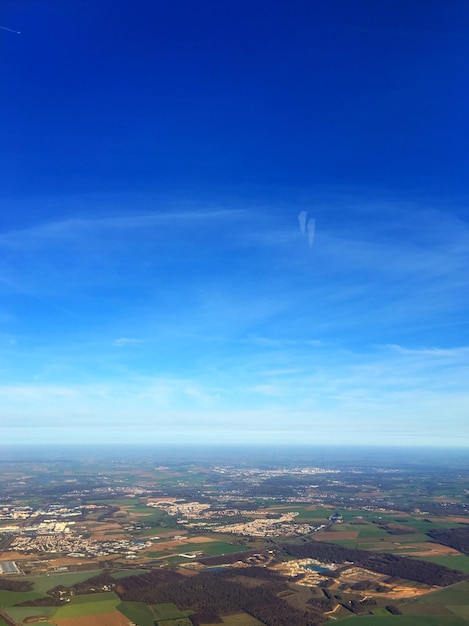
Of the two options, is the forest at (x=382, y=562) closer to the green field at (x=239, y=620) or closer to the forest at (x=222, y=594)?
the forest at (x=222, y=594)

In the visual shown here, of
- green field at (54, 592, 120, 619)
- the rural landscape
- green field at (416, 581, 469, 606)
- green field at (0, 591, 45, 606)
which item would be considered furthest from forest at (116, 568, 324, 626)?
green field at (416, 581, 469, 606)

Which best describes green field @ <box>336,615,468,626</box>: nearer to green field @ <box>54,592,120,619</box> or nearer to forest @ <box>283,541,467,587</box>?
forest @ <box>283,541,467,587</box>

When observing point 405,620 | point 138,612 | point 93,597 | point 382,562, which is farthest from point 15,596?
point 382,562

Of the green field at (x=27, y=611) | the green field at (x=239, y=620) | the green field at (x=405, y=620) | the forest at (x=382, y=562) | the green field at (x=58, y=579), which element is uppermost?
the forest at (x=382, y=562)

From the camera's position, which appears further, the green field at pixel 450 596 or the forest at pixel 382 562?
the forest at pixel 382 562

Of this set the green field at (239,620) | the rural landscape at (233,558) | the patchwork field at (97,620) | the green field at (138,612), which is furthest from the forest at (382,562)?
the patchwork field at (97,620)

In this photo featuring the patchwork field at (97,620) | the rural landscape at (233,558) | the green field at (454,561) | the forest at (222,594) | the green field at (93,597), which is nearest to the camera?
the patchwork field at (97,620)
